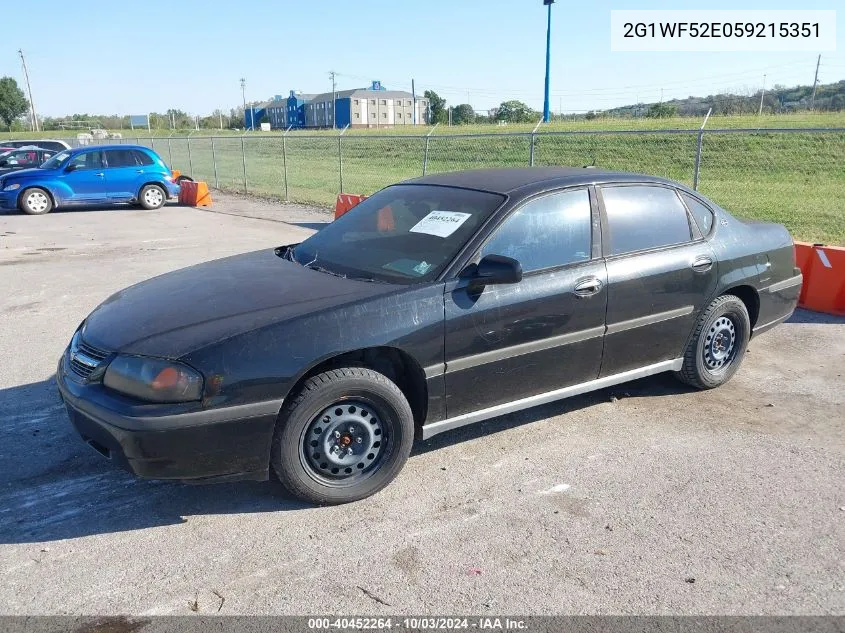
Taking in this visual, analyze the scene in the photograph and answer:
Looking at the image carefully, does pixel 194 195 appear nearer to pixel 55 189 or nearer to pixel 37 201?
pixel 55 189

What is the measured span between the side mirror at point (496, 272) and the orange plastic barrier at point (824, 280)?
4.84 m

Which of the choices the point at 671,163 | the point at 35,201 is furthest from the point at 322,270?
the point at 671,163

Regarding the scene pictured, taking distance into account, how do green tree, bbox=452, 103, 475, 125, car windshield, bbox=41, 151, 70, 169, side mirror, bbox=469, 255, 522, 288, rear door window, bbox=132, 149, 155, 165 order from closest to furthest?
1. side mirror, bbox=469, 255, 522, 288
2. car windshield, bbox=41, 151, 70, 169
3. rear door window, bbox=132, 149, 155, 165
4. green tree, bbox=452, 103, 475, 125

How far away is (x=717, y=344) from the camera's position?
16.8 feet

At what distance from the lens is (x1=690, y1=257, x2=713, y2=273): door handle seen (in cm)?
476

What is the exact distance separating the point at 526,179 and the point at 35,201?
15.1 meters

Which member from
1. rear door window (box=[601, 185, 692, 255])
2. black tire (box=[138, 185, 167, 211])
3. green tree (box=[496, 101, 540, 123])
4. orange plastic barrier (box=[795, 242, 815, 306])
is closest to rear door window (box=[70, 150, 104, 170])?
black tire (box=[138, 185, 167, 211])

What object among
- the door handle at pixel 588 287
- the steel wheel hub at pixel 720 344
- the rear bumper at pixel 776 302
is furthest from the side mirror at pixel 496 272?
the rear bumper at pixel 776 302

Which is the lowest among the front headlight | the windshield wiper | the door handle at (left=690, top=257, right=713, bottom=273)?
the front headlight

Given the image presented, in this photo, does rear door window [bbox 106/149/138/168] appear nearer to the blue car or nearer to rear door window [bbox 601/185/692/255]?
the blue car

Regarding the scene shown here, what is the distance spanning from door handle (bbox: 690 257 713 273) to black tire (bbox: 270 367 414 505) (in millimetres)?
2315

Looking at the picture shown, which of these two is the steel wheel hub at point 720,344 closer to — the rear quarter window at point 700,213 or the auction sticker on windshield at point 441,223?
the rear quarter window at point 700,213

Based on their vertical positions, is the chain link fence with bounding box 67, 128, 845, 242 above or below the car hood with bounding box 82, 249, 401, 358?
below

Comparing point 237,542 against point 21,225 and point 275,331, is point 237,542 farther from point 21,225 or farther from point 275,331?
point 21,225
